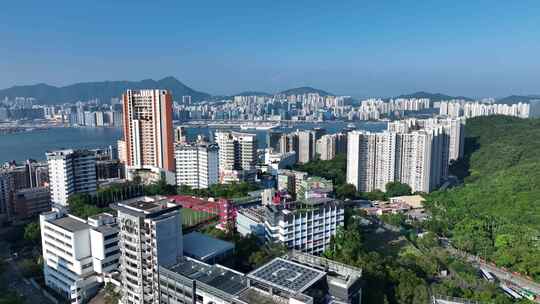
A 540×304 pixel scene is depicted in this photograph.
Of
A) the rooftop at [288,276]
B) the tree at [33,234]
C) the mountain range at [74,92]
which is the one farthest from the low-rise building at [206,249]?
the mountain range at [74,92]

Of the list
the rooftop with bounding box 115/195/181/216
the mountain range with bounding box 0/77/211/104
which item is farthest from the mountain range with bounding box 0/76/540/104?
the rooftop with bounding box 115/195/181/216

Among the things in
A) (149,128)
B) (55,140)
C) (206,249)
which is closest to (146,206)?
(206,249)

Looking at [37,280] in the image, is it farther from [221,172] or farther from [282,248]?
[221,172]

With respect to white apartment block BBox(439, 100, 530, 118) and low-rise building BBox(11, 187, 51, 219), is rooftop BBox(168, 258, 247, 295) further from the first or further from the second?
white apartment block BBox(439, 100, 530, 118)

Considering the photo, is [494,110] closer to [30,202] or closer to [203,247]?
[203,247]

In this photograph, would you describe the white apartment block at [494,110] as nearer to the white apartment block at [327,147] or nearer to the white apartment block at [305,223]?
the white apartment block at [327,147]
